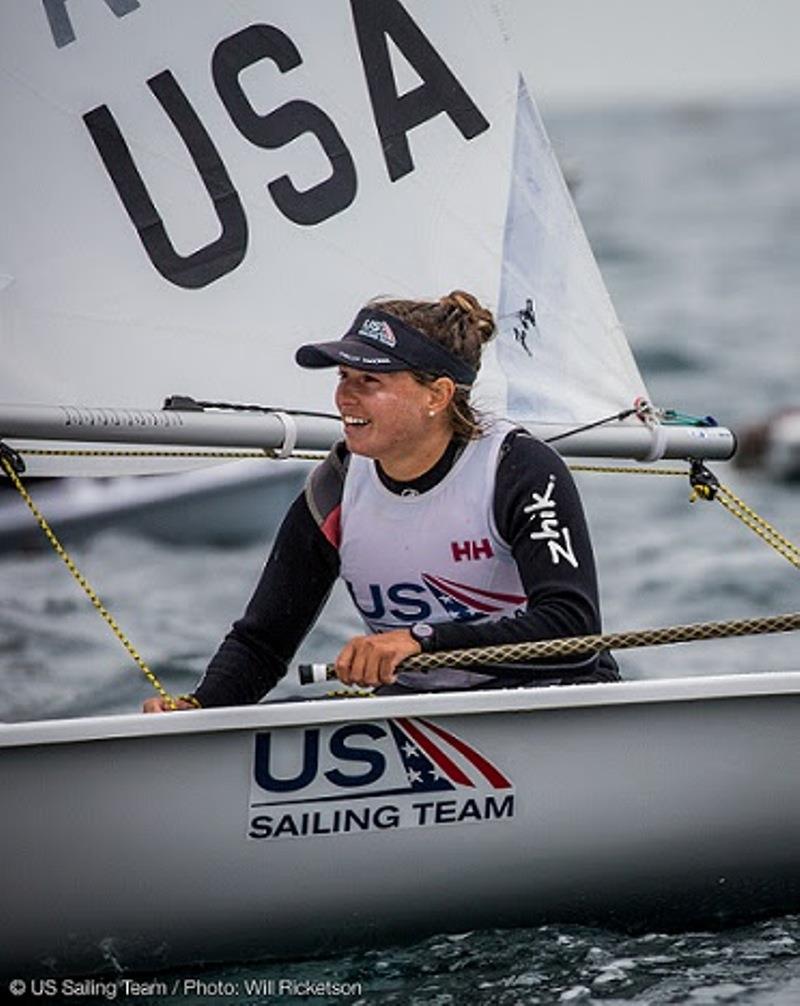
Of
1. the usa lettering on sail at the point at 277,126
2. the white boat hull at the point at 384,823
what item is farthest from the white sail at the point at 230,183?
the white boat hull at the point at 384,823

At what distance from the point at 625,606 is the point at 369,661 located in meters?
3.94

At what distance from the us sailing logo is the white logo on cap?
0.56 meters

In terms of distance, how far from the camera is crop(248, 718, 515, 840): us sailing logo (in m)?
3.41

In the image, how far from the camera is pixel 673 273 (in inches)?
771

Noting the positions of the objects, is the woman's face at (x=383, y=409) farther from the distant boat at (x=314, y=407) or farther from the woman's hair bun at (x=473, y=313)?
the distant boat at (x=314, y=407)

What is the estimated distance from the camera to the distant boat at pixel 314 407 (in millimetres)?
3408

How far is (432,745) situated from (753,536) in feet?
16.7

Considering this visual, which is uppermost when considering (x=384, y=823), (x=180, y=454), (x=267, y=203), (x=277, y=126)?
(x=277, y=126)

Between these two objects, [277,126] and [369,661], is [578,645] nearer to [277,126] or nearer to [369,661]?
[369,661]

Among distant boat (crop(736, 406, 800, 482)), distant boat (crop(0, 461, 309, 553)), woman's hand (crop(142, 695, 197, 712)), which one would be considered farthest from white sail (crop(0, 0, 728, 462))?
distant boat (crop(736, 406, 800, 482))

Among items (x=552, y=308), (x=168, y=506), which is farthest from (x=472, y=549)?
(x=168, y=506)

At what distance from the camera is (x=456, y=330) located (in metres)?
3.69

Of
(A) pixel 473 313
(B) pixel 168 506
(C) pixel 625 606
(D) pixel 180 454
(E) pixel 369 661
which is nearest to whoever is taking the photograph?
(E) pixel 369 661

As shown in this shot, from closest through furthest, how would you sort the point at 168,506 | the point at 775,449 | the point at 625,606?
the point at 625,606
the point at 168,506
the point at 775,449
